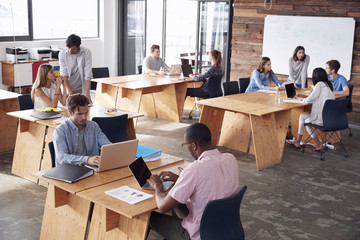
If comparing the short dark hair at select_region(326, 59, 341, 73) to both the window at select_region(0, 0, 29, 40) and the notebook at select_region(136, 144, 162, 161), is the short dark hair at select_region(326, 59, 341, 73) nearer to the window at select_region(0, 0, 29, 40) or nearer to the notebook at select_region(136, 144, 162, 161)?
the notebook at select_region(136, 144, 162, 161)

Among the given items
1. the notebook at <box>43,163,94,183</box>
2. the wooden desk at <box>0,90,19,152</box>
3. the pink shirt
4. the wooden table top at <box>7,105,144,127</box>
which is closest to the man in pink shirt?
the pink shirt

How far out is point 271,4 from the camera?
9883mm

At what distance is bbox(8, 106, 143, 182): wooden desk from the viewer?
17.7 ft

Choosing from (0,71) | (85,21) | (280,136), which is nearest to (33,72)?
(0,71)

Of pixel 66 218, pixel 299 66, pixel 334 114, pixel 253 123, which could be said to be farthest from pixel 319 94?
pixel 66 218

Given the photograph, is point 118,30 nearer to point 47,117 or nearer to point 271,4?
point 271,4

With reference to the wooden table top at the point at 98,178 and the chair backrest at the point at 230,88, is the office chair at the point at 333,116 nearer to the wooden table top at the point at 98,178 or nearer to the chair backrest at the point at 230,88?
the chair backrest at the point at 230,88

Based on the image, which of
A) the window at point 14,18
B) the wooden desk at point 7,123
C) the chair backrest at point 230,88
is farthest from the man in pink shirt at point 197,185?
the window at point 14,18

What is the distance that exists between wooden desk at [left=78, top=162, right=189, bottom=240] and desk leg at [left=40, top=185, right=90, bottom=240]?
0.09 meters

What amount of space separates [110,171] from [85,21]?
9089mm

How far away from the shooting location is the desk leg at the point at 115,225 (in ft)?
11.0

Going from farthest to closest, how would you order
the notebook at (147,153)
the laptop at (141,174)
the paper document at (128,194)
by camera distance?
the notebook at (147,153) < the laptop at (141,174) < the paper document at (128,194)

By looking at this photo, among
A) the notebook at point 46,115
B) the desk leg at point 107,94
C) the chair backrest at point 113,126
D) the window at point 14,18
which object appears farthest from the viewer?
the window at point 14,18

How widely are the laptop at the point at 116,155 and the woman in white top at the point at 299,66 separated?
215 inches
